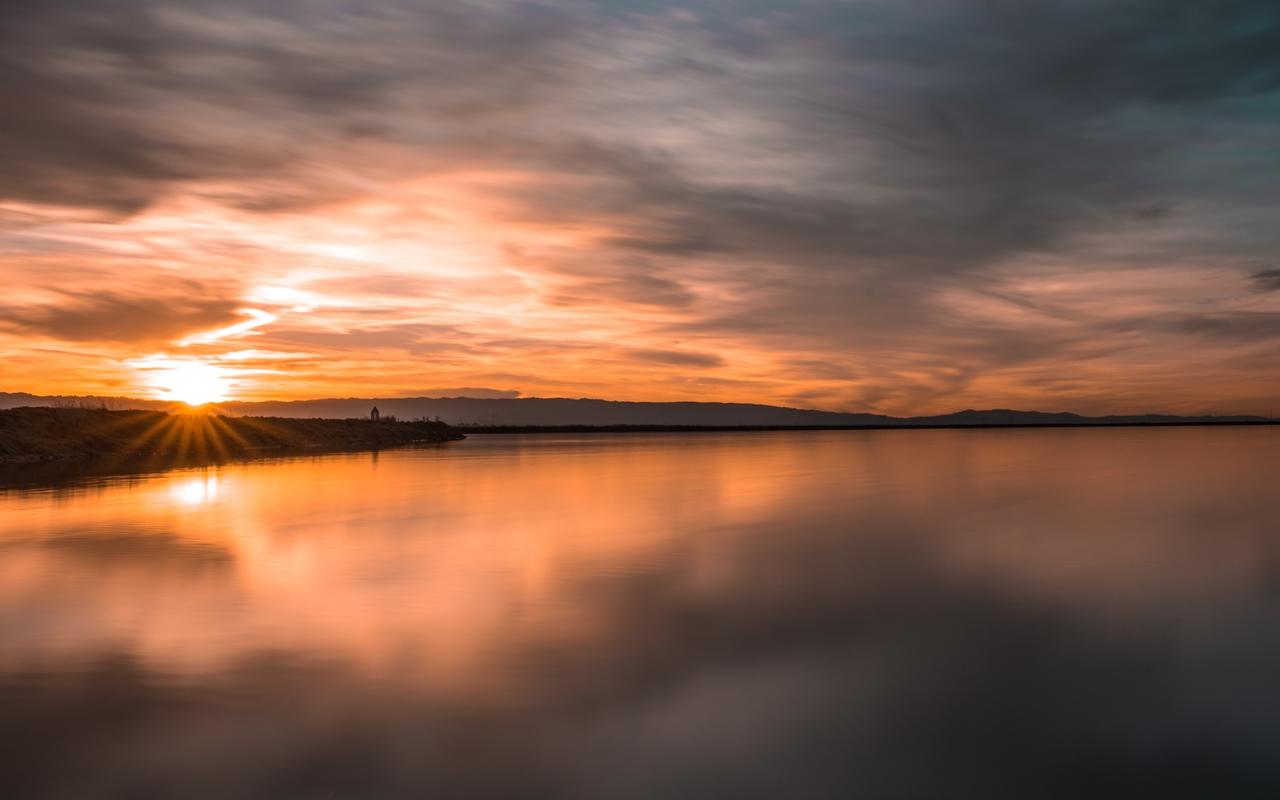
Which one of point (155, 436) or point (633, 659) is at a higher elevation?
point (155, 436)

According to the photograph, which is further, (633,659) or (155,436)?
(155,436)

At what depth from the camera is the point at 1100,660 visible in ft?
41.2

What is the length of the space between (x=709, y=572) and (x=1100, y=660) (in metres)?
9.08

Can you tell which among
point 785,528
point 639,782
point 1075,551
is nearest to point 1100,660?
point 639,782

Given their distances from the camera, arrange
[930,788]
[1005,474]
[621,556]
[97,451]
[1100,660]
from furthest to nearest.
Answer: [97,451]
[1005,474]
[621,556]
[1100,660]
[930,788]

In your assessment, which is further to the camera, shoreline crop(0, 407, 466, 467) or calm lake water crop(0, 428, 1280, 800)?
shoreline crop(0, 407, 466, 467)

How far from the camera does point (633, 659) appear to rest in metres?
12.4

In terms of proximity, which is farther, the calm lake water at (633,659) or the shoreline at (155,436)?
the shoreline at (155,436)

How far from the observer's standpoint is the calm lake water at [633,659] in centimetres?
836

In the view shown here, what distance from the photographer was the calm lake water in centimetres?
836

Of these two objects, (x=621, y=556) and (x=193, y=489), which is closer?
(x=621, y=556)

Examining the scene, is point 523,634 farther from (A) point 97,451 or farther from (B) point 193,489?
(A) point 97,451

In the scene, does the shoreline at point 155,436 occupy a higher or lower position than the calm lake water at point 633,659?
higher

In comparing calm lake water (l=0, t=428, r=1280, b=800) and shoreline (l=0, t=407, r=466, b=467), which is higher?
shoreline (l=0, t=407, r=466, b=467)
